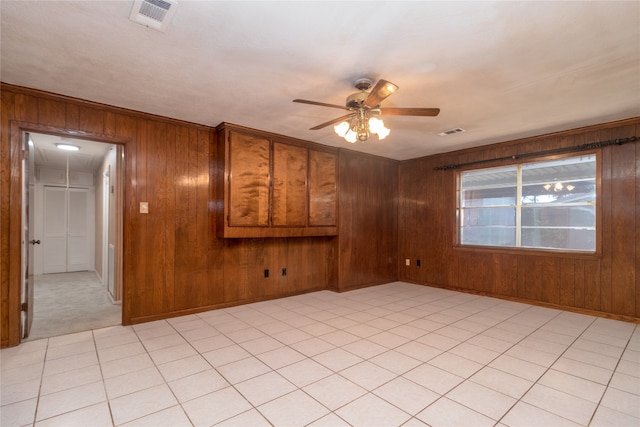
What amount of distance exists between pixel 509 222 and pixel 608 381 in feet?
9.64

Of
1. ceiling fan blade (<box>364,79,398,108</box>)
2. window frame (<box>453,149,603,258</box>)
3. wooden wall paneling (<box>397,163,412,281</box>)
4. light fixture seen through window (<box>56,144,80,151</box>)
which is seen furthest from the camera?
wooden wall paneling (<box>397,163,412,281</box>)

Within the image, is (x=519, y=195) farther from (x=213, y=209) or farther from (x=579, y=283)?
(x=213, y=209)

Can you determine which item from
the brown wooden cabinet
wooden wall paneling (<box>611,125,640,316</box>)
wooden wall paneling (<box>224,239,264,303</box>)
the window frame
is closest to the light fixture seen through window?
the brown wooden cabinet

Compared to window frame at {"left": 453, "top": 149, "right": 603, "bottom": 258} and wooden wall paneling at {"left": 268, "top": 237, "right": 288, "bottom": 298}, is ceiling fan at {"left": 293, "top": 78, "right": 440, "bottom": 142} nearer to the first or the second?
wooden wall paneling at {"left": 268, "top": 237, "right": 288, "bottom": 298}

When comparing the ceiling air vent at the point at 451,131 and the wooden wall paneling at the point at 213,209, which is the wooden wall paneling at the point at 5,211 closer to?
the wooden wall paneling at the point at 213,209

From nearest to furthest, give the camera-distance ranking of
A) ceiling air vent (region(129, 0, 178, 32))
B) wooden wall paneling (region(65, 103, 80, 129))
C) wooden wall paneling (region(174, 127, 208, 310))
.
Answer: ceiling air vent (region(129, 0, 178, 32)), wooden wall paneling (region(65, 103, 80, 129)), wooden wall paneling (region(174, 127, 208, 310))

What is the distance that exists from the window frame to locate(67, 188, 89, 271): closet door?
8.42 m

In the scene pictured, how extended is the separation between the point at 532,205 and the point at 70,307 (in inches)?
272

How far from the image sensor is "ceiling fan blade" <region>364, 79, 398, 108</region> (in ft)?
7.50

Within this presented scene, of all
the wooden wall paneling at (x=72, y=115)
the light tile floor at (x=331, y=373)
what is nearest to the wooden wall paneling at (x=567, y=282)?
the light tile floor at (x=331, y=373)

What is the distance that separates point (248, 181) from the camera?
161 inches

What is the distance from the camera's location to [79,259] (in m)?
7.33

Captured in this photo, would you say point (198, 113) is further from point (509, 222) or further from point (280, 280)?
point (509, 222)

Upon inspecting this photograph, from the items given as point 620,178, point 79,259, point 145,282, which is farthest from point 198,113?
point 79,259
